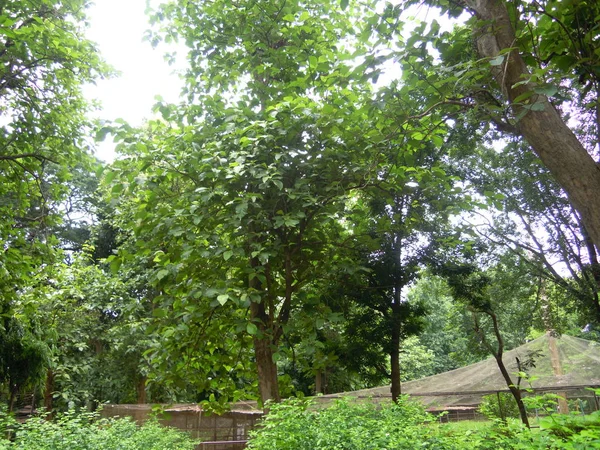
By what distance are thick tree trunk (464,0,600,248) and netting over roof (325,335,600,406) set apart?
19.2ft

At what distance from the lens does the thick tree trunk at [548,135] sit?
237 centimetres

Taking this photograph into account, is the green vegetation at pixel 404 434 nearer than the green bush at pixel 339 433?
Yes

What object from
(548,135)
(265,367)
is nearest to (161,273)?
→ (265,367)

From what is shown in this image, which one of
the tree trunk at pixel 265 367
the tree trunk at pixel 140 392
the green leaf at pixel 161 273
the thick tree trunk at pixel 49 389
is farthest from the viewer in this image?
the tree trunk at pixel 140 392

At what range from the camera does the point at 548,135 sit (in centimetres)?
251

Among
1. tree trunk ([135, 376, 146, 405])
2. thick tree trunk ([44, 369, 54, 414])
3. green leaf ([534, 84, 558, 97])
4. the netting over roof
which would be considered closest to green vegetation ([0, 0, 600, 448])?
green leaf ([534, 84, 558, 97])

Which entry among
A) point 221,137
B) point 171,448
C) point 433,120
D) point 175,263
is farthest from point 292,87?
point 171,448

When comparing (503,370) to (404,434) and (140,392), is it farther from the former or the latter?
(140,392)

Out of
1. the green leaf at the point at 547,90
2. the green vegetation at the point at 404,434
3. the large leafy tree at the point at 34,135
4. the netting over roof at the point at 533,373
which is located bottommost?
the green vegetation at the point at 404,434

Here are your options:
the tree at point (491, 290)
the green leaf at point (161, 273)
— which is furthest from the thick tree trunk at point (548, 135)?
the green leaf at point (161, 273)

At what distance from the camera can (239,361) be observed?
17.4 feet

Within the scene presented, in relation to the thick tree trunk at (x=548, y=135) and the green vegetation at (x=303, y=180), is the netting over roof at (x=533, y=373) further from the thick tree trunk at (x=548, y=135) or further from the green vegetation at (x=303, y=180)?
the thick tree trunk at (x=548, y=135)

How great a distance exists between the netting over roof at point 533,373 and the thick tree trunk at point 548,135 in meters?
5.84

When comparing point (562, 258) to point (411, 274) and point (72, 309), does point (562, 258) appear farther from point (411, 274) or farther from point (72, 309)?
point (72, 309)
